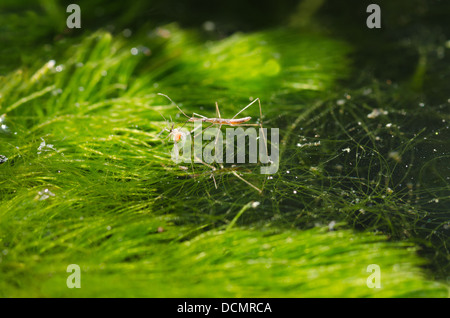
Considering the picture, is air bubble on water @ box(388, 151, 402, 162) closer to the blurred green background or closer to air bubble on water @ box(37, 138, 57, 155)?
the blurred green background

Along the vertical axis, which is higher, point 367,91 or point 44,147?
point 367,91

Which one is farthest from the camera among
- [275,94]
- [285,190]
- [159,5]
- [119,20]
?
[159,5]

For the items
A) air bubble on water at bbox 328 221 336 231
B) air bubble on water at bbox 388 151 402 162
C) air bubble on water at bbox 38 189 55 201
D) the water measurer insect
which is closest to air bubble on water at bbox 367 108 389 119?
air bubble on water at bbox 388 151 402 162

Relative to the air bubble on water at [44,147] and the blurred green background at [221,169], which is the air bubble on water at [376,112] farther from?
the air bubble on water at [44,147]

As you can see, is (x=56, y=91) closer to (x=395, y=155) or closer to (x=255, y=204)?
(x=255, y=204)

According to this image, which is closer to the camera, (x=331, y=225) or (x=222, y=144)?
(x=331, y=225)

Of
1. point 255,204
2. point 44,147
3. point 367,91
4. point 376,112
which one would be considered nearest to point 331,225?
point 255,204
